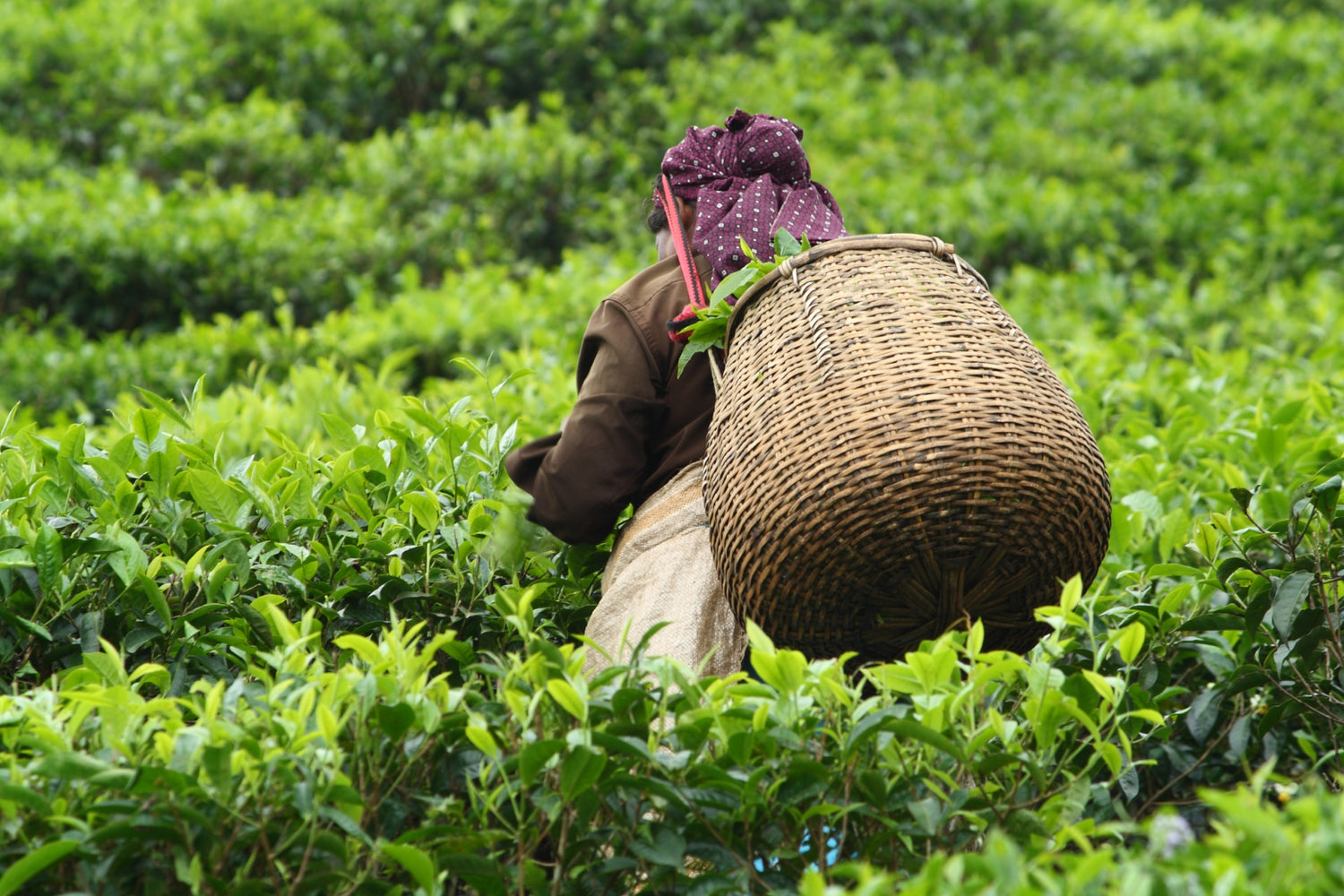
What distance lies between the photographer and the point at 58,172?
6770 millimetres

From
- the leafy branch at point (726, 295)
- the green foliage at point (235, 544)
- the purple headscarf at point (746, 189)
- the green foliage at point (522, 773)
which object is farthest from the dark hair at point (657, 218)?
the green foliage at point (522, 773)

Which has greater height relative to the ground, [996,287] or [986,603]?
[986,603]

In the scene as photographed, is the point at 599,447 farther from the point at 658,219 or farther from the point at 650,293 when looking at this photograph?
the point at 658,219

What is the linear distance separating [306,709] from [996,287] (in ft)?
17.4

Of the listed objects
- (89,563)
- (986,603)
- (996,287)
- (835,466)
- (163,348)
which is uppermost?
(835,466)

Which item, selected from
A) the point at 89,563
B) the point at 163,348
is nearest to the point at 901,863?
the point at 89,563

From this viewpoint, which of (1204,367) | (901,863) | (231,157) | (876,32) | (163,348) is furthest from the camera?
(876,32)

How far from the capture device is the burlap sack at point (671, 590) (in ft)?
7.51

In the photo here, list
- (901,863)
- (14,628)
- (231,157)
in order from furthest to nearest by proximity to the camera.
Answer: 1. (231,157)
2. (14,628)
3. (901,863)

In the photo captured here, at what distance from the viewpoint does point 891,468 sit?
1.85 metres

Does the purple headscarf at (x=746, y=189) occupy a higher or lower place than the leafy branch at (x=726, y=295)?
higher

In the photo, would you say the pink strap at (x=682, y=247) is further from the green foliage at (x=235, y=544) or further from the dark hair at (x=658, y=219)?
the green foliage at (x=235, y=544)

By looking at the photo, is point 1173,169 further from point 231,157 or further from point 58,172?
point 58,172

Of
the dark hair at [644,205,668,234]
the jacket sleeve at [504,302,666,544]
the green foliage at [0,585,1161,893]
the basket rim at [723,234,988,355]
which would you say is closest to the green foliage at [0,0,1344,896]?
the green foliage at [0,585,1161,893]
